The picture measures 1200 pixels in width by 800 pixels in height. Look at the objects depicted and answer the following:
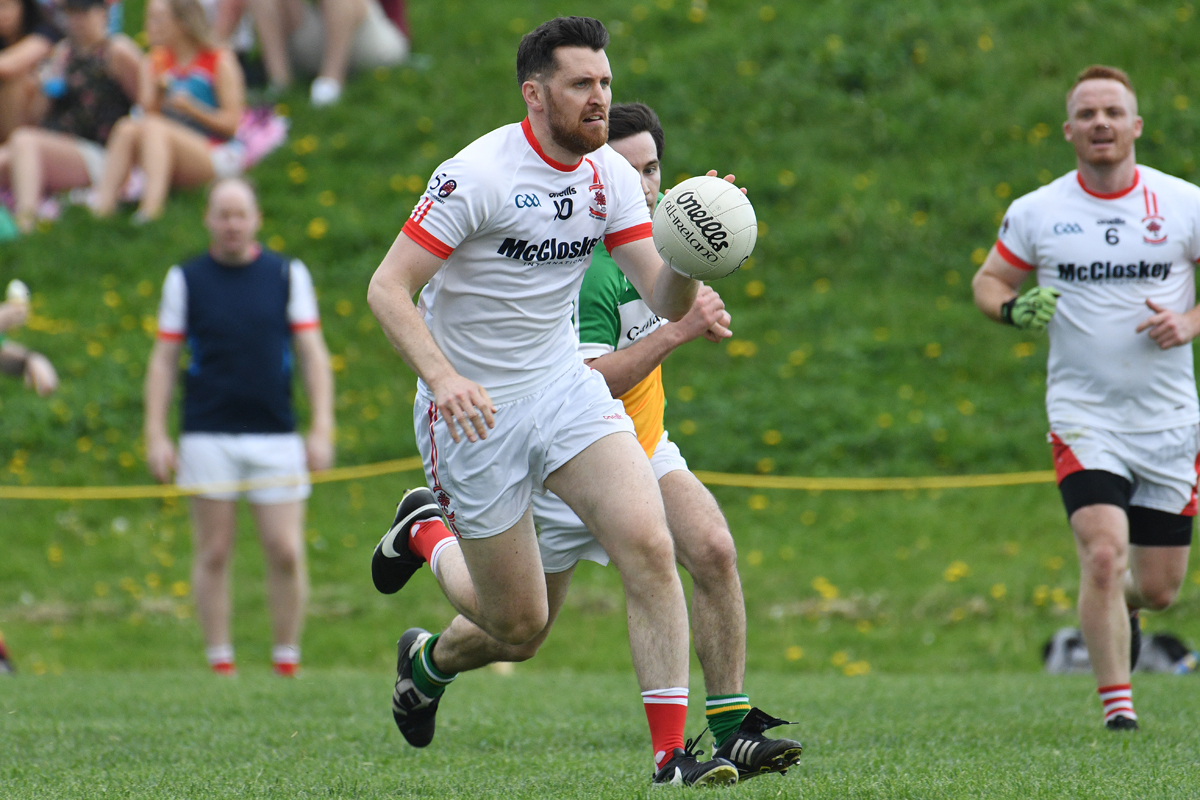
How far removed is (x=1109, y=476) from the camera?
6.29 m

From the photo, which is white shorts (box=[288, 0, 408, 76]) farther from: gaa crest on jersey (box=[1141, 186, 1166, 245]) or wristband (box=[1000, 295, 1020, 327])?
gaa crest on jersey (box=[1141, 186, 1166, 245])

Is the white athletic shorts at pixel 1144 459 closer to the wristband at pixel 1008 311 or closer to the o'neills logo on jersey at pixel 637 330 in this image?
the wristband at pixel 1008 311

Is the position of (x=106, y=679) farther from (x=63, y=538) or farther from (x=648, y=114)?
(x=648, y=114)

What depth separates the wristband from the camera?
6398 millimetres

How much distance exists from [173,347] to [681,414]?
5.01 m

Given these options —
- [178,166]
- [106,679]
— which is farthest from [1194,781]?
[178,166]

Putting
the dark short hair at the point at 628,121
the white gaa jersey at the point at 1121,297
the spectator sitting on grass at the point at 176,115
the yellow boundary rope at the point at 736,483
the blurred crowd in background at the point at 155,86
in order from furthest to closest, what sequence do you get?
the blurred crowd in background at the point at 155,86
the spectator sitting on grass at the point at 176,115
the yellow boundary rope at the point at 736,483
the white gaa jersey at the point at 1121,297
the dark short hair at the point at 628,121

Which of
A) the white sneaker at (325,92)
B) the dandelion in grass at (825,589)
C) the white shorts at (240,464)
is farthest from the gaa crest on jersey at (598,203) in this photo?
the white sneaker at (325,92)

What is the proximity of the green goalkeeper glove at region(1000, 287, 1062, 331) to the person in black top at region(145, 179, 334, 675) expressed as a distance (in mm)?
4376

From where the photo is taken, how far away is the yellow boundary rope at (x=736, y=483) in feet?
37.3

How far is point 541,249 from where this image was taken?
4805 mm

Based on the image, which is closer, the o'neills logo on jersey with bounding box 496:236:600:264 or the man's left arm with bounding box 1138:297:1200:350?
the o'neills logo on jersey with bounding box 496:236:600:264

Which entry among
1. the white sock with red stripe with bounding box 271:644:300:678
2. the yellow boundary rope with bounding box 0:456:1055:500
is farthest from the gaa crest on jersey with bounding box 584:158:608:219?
the yellow boundary rope with bounding box 0:456:1055:500

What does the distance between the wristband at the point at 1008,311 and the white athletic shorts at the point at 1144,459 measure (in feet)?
1.78
